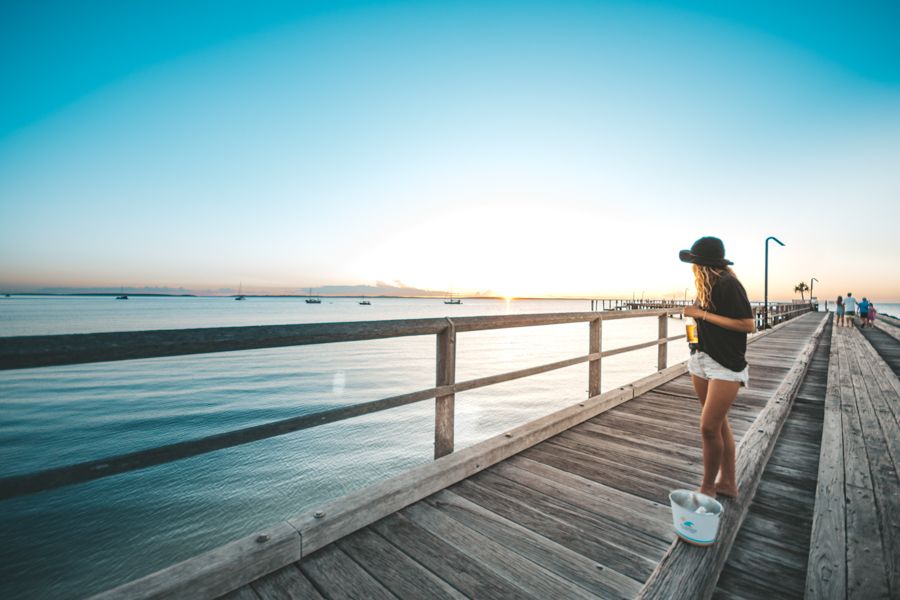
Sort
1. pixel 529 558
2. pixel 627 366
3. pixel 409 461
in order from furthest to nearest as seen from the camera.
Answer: pixel 627 366, pixel 409 461, pixel 529 558

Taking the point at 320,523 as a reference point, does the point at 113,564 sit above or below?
→ below

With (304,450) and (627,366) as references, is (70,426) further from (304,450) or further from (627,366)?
(627,366)

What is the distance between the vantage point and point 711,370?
2.59 meters

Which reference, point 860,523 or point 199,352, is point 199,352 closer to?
point 199,352

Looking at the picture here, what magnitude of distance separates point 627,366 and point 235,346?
21756mm

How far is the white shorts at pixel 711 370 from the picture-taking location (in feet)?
8.26

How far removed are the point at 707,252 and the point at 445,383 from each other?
2.02 metres

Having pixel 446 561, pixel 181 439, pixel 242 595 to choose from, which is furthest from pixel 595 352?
pixel 181 439

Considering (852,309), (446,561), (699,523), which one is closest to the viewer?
(699,523)

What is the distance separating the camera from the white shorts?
2518 millimetres

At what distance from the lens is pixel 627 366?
2083cm

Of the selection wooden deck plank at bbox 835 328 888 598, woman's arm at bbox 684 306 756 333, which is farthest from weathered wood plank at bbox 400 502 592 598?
woman's arm at bbox 684 306 756 333

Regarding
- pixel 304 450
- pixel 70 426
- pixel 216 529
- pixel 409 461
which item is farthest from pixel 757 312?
pixel 70 426

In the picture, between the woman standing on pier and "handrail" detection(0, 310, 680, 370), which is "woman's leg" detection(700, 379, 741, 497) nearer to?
the woman standing on pier
